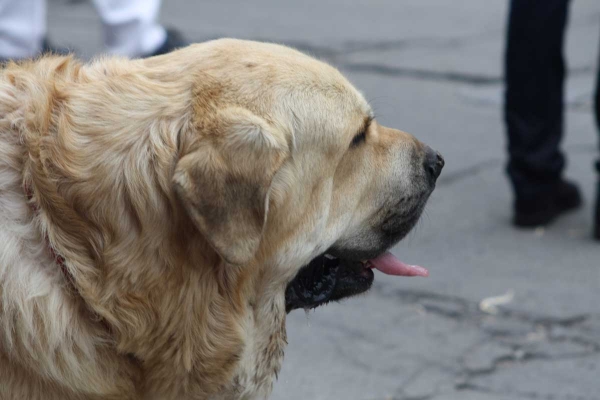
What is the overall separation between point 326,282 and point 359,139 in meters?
0.48

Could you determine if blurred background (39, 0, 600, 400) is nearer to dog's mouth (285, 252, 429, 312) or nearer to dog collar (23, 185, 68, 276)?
dog's mouth (285, 252, 429, 312)

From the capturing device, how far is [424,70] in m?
8.66

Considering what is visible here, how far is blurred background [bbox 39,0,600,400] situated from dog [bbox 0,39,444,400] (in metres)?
1.46

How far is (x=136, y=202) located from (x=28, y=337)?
0.43 m

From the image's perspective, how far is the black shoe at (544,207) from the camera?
211 inches

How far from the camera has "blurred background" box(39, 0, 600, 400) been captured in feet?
13.0

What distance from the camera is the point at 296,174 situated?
259cm

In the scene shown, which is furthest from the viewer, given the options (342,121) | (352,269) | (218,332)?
(352,269)

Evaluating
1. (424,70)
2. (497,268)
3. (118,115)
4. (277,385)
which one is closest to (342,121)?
(118,115)

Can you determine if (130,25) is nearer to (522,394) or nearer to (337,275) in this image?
(337,275)

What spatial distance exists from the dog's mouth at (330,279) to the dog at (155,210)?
14 cm

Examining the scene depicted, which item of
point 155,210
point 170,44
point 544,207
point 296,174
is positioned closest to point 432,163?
point 296,174

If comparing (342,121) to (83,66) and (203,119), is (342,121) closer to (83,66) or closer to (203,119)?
(203,119)

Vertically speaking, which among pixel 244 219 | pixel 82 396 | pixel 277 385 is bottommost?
pixel 277 385
